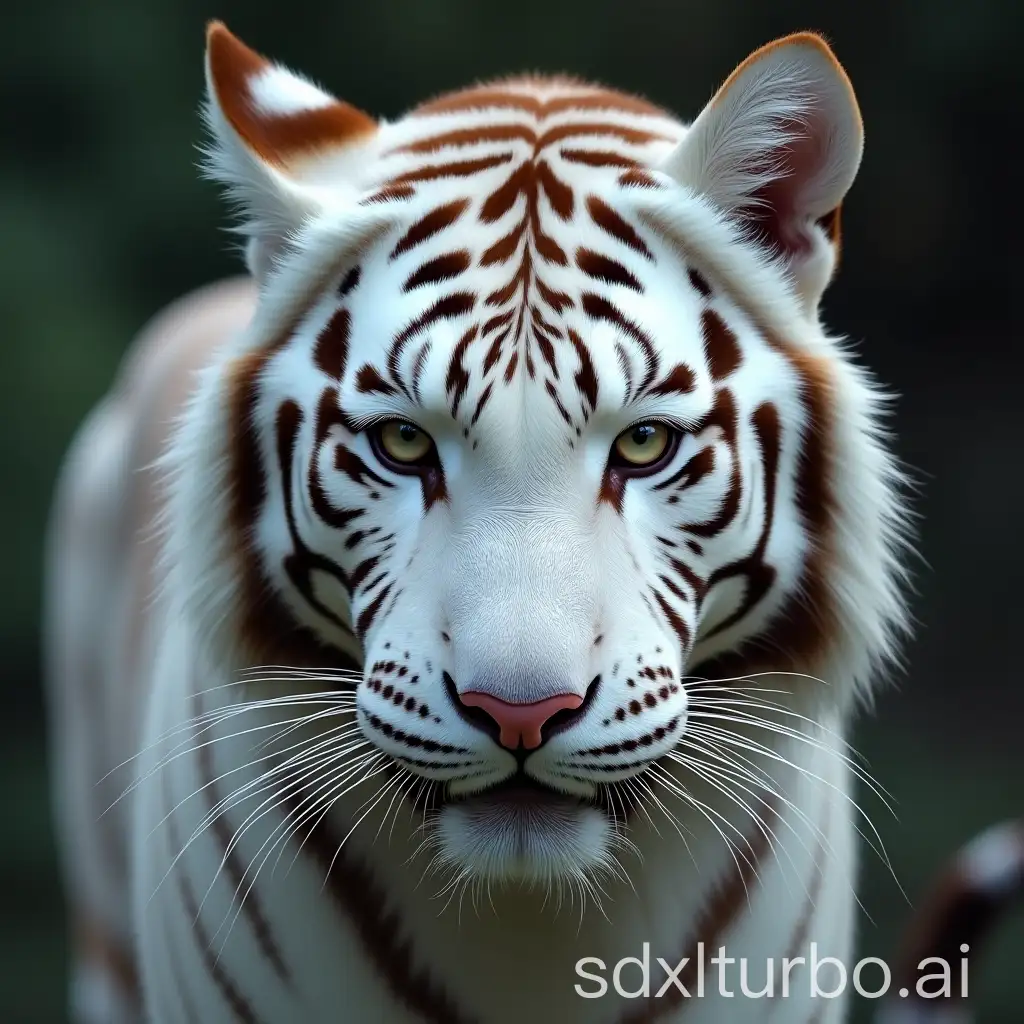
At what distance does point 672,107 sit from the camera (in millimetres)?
4949

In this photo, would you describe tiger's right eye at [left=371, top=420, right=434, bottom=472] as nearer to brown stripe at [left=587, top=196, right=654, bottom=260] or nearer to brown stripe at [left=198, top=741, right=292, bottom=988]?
brown stripe at [left=587, top=196, right=654, bottom=260]

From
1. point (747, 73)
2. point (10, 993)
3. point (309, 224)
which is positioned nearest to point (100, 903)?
point (309, 224)

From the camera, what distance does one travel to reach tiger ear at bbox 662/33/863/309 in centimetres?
121

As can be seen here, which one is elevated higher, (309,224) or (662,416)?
(309,224)

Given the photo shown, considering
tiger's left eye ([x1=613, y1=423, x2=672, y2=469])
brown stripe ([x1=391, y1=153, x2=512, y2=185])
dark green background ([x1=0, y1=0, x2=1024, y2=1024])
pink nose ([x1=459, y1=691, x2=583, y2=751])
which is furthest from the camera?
dark green background ([x1=0, y1=0, x2=1024, y2=1024])

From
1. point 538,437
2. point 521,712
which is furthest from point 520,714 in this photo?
point 538,437

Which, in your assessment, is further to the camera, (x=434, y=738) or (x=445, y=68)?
(x=445, y=68)

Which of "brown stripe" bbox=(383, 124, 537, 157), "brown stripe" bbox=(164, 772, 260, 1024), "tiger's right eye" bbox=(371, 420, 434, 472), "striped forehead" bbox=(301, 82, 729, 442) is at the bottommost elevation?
"brown stripe" bbox=(164, 772, 260, 1024)

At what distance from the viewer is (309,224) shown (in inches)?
50.0

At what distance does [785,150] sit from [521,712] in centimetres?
51

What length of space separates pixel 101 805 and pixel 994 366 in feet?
12.4

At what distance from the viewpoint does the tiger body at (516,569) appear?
113 cm

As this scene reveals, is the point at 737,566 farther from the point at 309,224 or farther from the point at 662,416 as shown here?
the point at 309,224

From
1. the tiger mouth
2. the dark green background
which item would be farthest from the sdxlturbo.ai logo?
the dark green background
